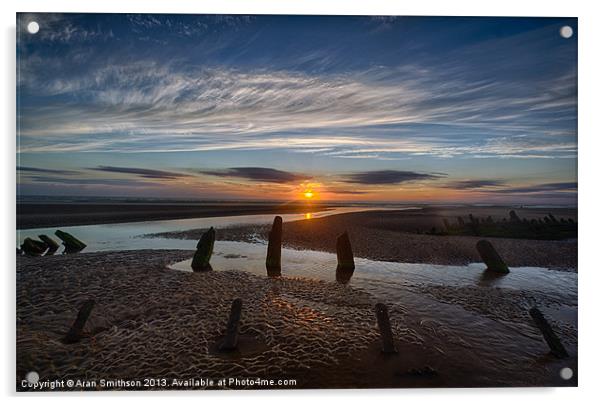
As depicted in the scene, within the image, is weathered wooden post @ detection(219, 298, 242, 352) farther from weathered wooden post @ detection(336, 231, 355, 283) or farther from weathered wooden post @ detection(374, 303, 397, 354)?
weathered wooden post @ detection(336, 231, 355, 283)

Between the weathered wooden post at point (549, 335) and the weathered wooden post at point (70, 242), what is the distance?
6677mm

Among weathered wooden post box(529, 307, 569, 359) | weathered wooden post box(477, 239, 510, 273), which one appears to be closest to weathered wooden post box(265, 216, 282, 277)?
weathered wooden post box(477, 239, 510, 273)

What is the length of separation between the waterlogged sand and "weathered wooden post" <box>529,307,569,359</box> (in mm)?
97

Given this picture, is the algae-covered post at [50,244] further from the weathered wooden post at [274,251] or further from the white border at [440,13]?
the weathered wooden post at [274,251]

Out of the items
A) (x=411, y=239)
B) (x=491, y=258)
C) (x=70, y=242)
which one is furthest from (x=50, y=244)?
(x=491, y=258)

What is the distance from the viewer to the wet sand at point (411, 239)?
3.86 m

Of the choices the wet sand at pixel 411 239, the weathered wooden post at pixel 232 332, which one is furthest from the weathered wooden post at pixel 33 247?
the wet sand at pixel 411 239

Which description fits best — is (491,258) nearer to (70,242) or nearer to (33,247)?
(33,247)

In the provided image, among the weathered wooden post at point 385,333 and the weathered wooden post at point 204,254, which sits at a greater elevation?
the weathered wooden post at point 204,254

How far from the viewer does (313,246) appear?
6.20 metres

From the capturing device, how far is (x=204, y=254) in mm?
4914

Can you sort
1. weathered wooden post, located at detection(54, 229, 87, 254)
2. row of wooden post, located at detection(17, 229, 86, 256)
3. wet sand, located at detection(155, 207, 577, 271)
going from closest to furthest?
row of wooden post, located at detection(17, 229, 86, 256)
wet sand, located at detection(155, 207, 577, 271)
weathered wooden post, located at detection(54, 229, 87, 254)

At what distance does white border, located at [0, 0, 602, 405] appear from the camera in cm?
308
